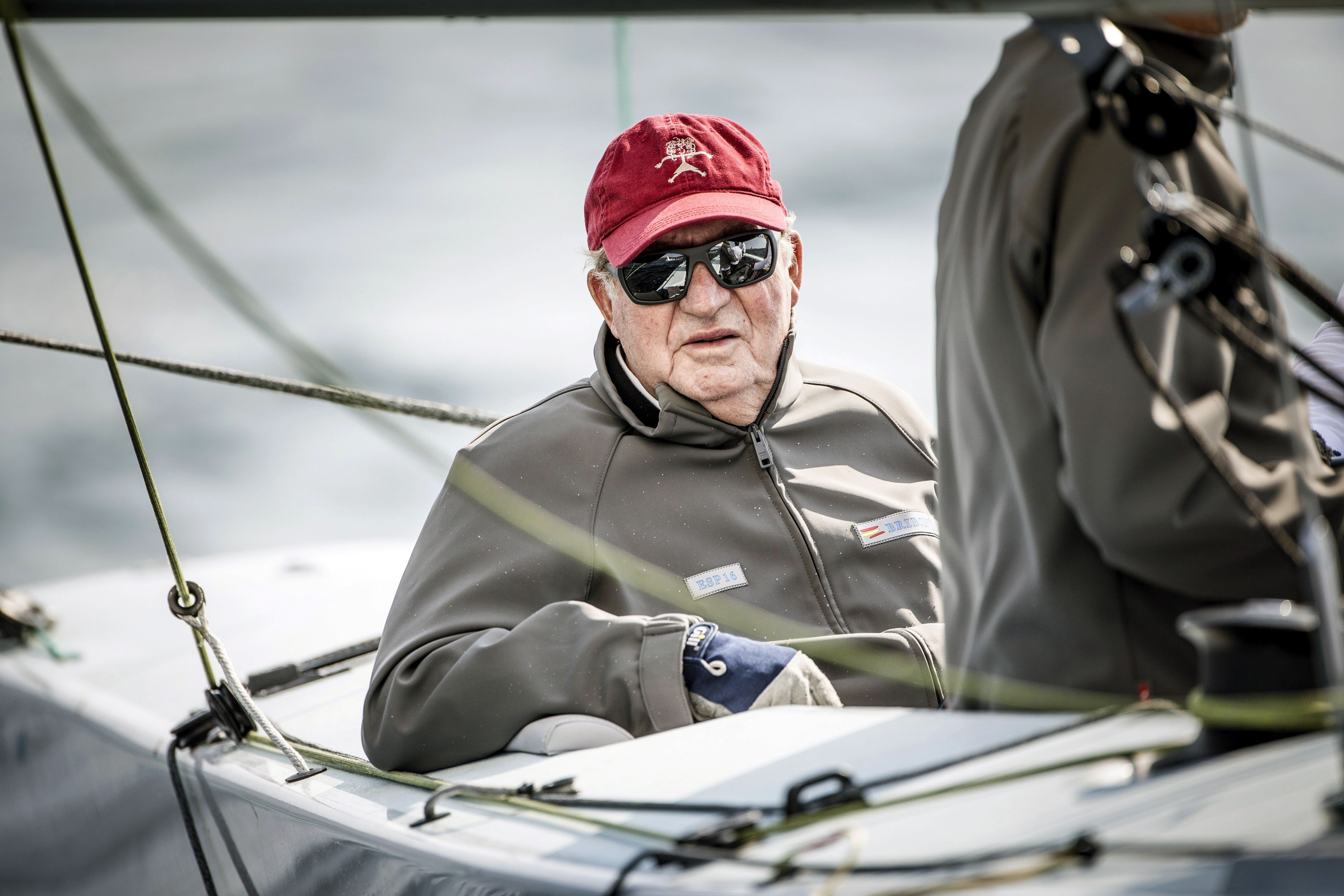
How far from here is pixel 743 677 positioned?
1440 mm

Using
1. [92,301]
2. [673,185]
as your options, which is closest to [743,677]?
[673,185]

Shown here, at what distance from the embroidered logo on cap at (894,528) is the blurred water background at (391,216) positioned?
285 millimetres

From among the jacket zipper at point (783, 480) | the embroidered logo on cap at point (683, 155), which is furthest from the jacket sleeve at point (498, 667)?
the embroidered logo on cap at point (683, 155)

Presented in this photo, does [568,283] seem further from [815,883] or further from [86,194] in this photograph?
[815,883]

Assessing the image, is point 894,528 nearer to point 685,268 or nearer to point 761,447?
point 761,447

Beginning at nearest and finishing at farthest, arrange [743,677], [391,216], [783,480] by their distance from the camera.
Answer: [743,677] < [783,480] < [391,216]

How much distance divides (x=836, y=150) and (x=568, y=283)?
15.3 feet

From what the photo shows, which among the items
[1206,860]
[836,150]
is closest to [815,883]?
[1206,860]

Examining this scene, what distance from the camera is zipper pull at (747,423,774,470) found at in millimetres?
1865

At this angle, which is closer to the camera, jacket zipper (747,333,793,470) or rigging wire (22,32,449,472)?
rigging wire (22,32,449,472)

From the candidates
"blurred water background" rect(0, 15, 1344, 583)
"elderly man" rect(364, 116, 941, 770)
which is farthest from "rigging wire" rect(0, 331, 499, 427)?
"elderly man" rect(364, 116, 941, 770)

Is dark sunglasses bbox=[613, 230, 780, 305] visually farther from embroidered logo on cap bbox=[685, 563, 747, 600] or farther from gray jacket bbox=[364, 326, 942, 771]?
embroidered logo on cap bbox=[685, 563, 747, 600]

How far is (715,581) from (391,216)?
10057 mm

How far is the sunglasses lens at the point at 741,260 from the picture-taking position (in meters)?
1.90
